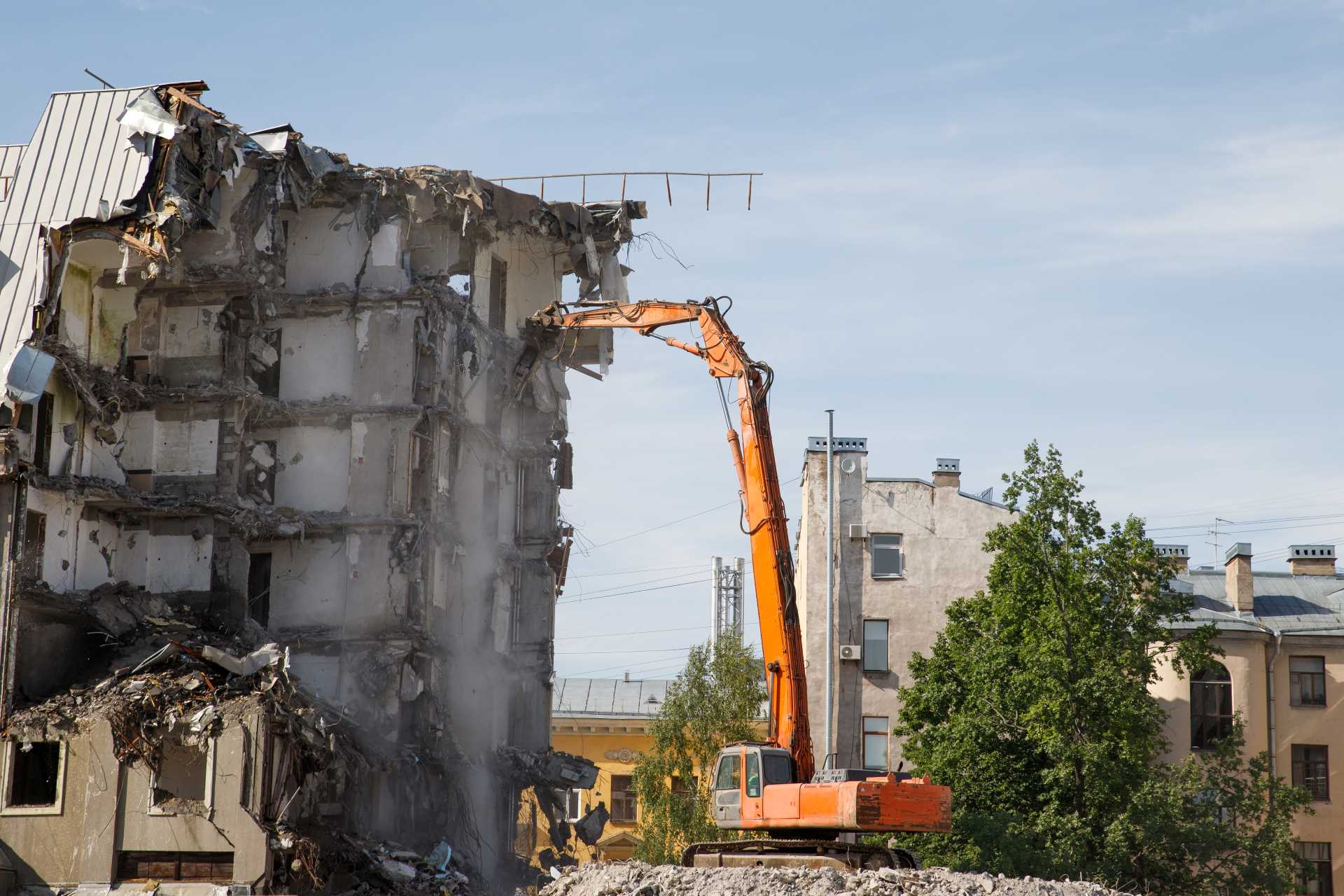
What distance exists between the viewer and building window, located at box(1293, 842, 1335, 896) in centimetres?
4597

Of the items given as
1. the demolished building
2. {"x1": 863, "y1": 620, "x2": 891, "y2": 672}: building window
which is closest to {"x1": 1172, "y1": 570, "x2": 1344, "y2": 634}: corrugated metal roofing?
{"x1": 863, "y1": 620, "x2": 891, "y2": 672}: building window

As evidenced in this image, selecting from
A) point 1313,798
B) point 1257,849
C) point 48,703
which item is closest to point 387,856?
point 48,703

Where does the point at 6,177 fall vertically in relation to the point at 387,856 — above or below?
above

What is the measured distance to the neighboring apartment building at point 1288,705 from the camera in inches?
1842

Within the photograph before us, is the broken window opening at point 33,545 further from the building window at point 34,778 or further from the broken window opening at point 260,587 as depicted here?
the broken window opening at point 260,587

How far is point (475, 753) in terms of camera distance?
4034cm

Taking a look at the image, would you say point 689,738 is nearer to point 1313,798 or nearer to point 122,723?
point 1313,798

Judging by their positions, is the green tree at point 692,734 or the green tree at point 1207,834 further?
the green tree at point 692,734

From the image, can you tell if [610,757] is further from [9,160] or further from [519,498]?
[9,160]

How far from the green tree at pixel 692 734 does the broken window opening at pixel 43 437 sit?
2157 cm

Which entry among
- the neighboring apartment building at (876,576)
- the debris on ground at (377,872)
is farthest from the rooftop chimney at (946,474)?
the debris on ground at (377,872)

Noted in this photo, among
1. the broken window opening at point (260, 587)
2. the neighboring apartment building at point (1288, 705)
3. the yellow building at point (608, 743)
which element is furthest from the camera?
the yellow building at point (608, 743)

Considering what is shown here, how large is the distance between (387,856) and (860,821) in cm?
1203

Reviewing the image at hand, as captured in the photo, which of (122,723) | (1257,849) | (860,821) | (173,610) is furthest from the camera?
(1257,849)
